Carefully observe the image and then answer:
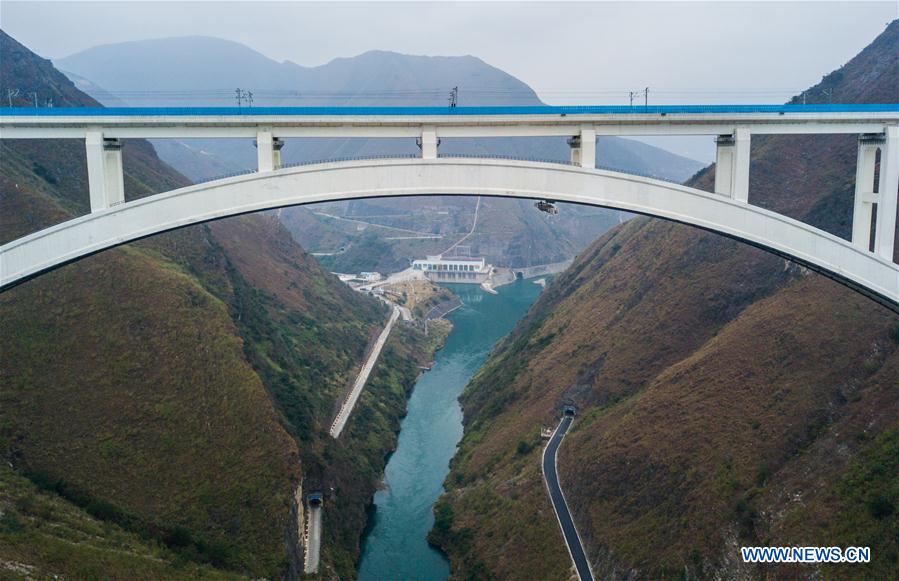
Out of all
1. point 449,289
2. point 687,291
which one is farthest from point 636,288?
point 449,289

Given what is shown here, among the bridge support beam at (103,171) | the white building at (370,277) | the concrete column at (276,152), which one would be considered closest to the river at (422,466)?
the concrete column at (276,152)

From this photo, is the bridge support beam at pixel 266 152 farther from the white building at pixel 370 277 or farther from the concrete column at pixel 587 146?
the white building at pixel 370 277

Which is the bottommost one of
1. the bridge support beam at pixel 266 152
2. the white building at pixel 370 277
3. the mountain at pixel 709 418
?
the white building at pixel 370 277

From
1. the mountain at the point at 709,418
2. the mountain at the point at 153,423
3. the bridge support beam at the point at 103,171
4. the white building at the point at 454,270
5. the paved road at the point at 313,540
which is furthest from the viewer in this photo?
the white building at the point at 454,270

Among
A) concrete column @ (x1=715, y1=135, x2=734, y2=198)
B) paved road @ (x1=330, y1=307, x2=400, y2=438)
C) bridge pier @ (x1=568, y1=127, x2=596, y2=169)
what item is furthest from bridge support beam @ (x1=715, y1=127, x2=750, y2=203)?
paved road @ (x1=330, y1=307, x2=400, y2=438)

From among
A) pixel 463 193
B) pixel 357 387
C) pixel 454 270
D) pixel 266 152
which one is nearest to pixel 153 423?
pixel 266 152

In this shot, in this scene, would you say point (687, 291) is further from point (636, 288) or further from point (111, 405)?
point (111, 405)
